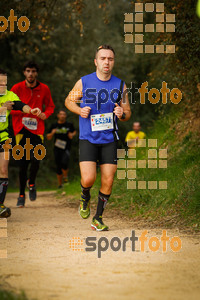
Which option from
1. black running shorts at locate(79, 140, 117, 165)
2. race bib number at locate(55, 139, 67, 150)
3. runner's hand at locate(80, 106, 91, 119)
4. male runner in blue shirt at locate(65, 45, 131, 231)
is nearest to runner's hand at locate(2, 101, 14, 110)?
male runner in blue shirt at locate(65, 45, 131, 231)

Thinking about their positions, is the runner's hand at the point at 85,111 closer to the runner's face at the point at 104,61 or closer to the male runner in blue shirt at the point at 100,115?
the male runner in blue shirt at the point at 100,115

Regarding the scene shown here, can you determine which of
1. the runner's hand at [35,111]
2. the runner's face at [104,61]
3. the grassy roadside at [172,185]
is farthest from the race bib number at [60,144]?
the runner's face at [104,61]

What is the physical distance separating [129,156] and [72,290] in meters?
8.73

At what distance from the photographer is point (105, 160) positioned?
711 centimetres

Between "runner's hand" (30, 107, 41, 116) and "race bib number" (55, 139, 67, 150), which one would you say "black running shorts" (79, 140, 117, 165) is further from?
"race bib number" (55, 139, 67, 150)

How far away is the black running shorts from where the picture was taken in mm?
7070

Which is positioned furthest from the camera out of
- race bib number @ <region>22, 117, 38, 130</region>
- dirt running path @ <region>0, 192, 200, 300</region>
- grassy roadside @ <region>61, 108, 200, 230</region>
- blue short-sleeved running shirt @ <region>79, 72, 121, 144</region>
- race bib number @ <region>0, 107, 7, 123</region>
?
race bib number @ <region>22, 117, 38, 130</region>

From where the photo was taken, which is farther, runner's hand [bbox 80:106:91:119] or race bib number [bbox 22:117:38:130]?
race bib number [bbox 22:117:38:130]

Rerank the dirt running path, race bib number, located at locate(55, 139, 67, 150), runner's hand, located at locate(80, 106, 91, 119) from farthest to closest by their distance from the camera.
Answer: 1. race bib number, located at locate(55, 139, 67, 150)
2. runner's hand, located at locate(80, 106, 91, 119)
3. the dirt running path

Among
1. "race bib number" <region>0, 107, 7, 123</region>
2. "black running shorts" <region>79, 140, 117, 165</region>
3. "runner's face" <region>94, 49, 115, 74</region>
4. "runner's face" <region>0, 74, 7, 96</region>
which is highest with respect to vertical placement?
"runner's face" <region>94, 49, 115, 74</region>

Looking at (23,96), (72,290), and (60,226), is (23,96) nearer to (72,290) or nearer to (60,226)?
(60,226)

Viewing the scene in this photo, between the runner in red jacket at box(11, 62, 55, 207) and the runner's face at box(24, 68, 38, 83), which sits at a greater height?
the runner's face at box(24, 68, 38, 83)

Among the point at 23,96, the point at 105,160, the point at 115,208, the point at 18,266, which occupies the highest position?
the point at 23,96

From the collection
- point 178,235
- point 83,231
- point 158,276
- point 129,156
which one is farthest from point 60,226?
point 129,156
